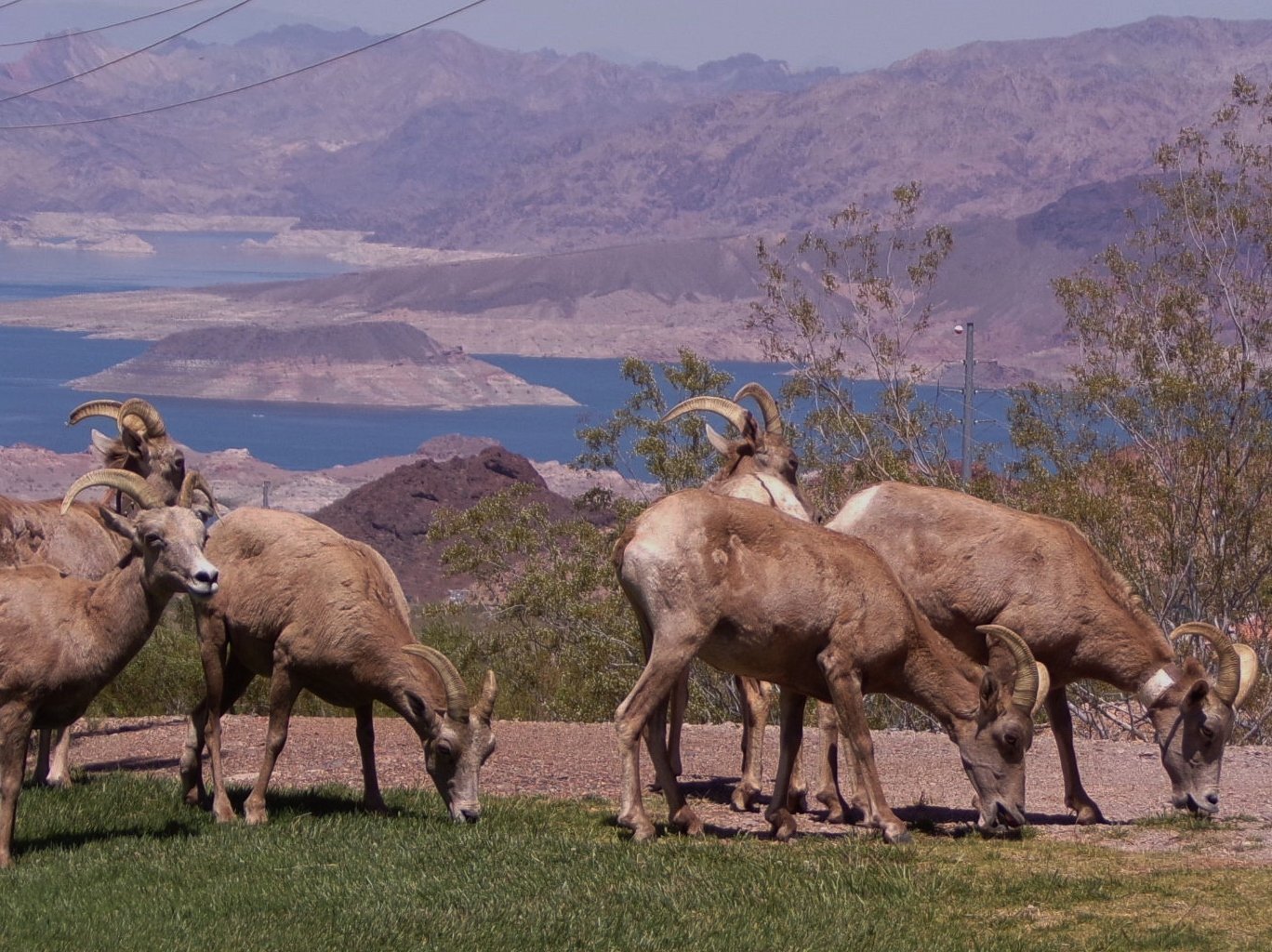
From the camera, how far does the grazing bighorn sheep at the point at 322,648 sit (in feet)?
33.6

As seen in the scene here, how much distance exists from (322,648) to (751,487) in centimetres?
360

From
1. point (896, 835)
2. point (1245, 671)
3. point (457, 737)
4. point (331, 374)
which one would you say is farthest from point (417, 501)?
point (331, 374)

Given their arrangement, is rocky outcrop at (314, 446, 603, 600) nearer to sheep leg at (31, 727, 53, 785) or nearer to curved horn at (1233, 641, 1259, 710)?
sheep leg at (31, 727, 53, 785)

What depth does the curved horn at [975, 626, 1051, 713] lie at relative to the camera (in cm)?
1006

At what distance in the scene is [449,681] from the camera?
10.1m

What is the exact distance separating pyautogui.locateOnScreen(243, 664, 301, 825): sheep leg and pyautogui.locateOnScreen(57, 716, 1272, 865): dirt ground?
5.54 feet

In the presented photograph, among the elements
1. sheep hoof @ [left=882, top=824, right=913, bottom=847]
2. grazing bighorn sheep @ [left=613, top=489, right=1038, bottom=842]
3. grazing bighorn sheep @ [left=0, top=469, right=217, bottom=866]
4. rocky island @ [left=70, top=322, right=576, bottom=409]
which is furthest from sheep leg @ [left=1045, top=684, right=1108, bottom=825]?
rocky island @ [left=70, top=322, right=576, bottom=409]

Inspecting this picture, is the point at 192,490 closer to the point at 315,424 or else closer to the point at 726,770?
the point at 726,770

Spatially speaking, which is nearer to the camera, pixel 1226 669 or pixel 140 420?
pixel 1226 669

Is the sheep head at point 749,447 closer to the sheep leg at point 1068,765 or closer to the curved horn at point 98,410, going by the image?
the sheep leg at point 1068,765

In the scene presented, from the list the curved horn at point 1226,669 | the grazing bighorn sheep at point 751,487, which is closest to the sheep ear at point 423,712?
the grazing bighorn sheep at point 751,487

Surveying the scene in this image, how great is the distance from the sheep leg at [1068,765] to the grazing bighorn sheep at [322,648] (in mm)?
3888

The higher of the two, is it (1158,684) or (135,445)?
(135,445)

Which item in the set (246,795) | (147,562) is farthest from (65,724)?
(246,795)
